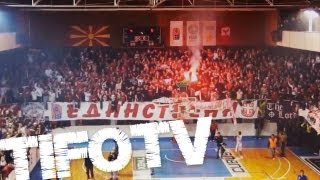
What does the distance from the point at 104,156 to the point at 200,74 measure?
5.21 meters

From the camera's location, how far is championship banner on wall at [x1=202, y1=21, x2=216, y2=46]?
1867 centimetres

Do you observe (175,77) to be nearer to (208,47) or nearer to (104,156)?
(208,47)

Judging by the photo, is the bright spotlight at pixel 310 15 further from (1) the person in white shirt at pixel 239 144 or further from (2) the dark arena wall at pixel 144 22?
(1) the person in white shirt at pixel 239 144

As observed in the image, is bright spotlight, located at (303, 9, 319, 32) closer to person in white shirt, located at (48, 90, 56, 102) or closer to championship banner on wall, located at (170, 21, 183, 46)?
championship banner on wall, located at (170, 21, 183, 46)

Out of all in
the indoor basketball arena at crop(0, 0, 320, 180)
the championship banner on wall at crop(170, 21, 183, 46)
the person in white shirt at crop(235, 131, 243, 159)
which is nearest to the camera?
the indoor basketball arena at crop(0, 0, 320, 180)

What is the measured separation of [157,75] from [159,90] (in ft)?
2.45

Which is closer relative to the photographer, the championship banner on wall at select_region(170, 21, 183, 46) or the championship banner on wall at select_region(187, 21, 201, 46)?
the championship banner on wall at select_region(187, 21, 201, 46)

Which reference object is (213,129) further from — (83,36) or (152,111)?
(83,36)

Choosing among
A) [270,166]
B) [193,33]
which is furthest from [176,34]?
[270,166]

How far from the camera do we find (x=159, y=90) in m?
17.4

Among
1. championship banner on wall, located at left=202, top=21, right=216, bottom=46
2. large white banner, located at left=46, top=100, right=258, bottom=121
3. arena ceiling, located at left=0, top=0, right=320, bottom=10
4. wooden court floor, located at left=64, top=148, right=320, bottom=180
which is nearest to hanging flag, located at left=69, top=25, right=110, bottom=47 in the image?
arena ceiling, located at left=0, top=0, right=320, bottom=10

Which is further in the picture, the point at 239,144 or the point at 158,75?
the point at 158,75

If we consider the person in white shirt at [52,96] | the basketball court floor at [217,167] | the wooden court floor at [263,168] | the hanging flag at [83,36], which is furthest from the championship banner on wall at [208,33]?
the person in white shirt at [52,96]

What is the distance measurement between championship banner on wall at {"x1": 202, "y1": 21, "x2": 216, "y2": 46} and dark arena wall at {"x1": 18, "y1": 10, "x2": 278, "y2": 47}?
7.1 inches
